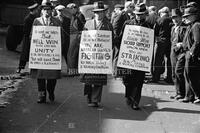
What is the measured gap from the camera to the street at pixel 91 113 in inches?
300

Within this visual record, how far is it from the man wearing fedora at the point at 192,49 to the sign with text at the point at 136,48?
89cm

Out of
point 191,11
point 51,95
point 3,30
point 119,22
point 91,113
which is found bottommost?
point 3,30

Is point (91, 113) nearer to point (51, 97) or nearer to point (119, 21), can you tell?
point (51, 97)

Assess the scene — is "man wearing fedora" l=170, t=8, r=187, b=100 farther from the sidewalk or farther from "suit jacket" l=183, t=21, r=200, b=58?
the sidewalk

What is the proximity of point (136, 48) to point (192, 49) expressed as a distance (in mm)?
1149

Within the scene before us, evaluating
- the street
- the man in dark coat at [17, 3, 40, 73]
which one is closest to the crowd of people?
the street

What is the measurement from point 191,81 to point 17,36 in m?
8.61

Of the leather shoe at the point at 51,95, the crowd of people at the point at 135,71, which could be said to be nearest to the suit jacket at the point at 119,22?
the crowd of people at the point at 135,71

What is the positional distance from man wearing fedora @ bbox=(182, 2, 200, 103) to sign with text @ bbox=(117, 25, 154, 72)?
892 mm

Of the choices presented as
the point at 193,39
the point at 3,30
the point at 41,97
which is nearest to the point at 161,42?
the point at 193,39

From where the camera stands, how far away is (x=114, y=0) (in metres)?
22.6

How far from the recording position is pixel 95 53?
29.4 ft

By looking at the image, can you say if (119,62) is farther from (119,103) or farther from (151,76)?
(151,76)

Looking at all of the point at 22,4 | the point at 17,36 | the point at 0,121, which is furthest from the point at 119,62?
the point at 22,4
